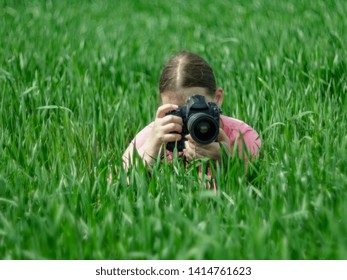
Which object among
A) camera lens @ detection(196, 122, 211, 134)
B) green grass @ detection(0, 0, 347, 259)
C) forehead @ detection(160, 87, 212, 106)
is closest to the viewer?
green grass @ detection(0, 0, 347, 259)

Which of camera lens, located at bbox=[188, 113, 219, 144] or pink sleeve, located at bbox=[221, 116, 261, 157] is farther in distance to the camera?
pink sleeve, located at bbox=[221, 116, 261, 157]

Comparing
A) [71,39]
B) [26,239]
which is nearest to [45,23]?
[71,39]

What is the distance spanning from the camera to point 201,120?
2.18 meters

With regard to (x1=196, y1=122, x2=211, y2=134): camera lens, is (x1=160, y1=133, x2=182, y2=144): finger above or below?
above

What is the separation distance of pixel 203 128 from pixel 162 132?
0.20 m

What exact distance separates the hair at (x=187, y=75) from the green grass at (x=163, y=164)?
0.89 feet

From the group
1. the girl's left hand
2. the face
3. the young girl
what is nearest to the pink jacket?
the young girl

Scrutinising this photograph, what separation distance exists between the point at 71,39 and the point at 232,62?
145 cm

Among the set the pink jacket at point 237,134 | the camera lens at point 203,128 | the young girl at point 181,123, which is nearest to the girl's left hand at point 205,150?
the young girl at point 181,123

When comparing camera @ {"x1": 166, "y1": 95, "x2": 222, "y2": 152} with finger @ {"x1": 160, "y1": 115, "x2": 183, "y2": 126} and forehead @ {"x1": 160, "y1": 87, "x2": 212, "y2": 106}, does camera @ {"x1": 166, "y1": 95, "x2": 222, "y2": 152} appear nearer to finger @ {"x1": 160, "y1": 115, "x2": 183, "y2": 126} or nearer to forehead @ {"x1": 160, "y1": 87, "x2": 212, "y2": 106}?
finger @ {"x1": 160, "y1": 115, "x2": 183, "y2": 126}

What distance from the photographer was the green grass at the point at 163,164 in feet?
5.37

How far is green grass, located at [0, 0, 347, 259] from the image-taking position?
1636mm

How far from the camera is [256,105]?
2893 mm

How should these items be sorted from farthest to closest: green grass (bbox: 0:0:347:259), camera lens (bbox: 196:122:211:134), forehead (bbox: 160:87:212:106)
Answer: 1. forehead (bbox: 160:87:212:106)
2. camera lens (bbox: 196:122:211:134)
3. green grass (bbox: 0:0:347:259)
